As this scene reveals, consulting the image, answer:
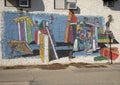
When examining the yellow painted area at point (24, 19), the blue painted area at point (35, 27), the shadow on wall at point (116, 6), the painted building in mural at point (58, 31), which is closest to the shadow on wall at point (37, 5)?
the painted building in mural at point (58, 31)

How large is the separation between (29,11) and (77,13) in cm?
304

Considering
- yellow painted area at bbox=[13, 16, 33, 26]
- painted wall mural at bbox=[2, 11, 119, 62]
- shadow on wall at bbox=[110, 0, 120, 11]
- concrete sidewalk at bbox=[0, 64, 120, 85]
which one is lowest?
concrete sidewalk at bbox=[0, 64, 120, 85]

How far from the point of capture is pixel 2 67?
18.5 meters

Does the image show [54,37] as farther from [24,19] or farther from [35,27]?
[24,19]

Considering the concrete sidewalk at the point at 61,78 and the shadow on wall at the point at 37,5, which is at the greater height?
the shadow on wall at the point at 37,5

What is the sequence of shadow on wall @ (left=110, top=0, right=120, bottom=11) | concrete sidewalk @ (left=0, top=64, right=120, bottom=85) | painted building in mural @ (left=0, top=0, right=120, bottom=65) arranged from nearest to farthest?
concrete sidewalk @ (left=0, top=64, right=120, bottom=85) < painted building in mural @ (left=0, top=0, right=120, bottom=65) < shadow on wall @ (left=110, top=0, right=120, bottom=11)

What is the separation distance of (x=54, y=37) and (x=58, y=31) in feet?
1.46

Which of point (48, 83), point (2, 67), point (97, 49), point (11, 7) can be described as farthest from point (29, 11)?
point (48, 83)

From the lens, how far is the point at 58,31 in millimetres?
19797

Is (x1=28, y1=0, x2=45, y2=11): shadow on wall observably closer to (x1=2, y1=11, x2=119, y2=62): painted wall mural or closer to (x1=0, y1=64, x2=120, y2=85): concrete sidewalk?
(x1=2, y1=11, x2=119, y2=62): painted wall mural

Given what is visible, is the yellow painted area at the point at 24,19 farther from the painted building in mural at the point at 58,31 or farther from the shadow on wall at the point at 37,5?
the shadow on wall at the point at 37,5

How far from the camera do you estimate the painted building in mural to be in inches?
749

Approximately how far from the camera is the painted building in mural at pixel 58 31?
62.4 feet

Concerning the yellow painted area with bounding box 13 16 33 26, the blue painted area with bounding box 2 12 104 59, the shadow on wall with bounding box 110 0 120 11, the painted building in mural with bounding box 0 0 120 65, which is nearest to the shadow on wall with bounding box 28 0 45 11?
the painted building in mural with bounding box 0 0 120 65
